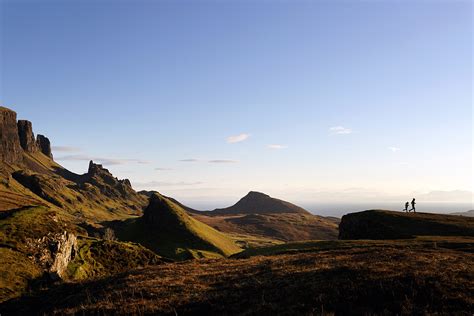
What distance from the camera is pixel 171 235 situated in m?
153

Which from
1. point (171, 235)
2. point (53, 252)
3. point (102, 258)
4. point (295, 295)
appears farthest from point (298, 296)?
point (171, 235)

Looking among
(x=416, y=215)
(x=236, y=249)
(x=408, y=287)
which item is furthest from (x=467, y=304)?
(x=236, y=249)

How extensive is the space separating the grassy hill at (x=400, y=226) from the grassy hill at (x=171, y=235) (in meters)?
68.0

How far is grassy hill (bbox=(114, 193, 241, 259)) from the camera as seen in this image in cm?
13638

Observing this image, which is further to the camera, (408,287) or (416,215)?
(416,215)

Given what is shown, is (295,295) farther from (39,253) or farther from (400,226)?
(400,226)

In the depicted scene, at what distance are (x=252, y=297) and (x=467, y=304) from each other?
10576mm

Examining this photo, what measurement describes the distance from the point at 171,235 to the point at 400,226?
351 ft

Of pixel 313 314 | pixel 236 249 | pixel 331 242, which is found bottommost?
pixel 236 249

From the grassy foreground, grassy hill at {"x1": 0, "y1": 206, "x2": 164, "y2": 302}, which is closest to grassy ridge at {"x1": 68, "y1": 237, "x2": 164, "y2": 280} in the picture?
grassy hill at {"x1": 0, "y1": 206, "x2": 164, "y2": 302}

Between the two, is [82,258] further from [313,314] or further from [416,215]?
[416,215]

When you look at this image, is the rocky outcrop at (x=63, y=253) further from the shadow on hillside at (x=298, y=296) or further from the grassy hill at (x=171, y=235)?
the grassy hill at (x=171, y=235)

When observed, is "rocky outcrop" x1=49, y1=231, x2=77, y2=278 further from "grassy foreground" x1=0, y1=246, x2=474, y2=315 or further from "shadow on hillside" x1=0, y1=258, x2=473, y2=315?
"shadow on hillside" x1=0, y1=258, x2=473, y2=315

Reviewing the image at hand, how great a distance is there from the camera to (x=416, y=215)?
83.3m
